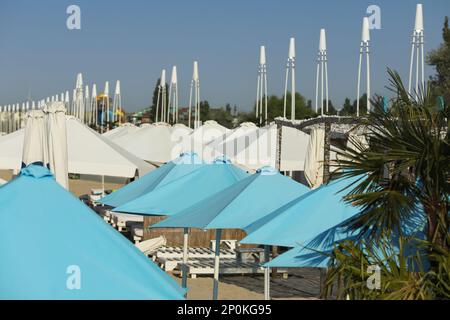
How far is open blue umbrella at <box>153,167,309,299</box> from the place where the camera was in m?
9.08

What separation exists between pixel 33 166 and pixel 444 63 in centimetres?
5062

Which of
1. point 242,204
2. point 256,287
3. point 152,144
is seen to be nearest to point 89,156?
point 256,287

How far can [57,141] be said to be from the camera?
12.7 meters

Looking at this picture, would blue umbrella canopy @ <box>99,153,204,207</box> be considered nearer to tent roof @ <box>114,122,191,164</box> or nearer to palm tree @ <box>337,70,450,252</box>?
palm tree @ <box>337,70,450,252</box>

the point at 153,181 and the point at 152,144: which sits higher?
the point at 152,144

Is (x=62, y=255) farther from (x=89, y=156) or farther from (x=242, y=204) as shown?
(x=89, y=156)

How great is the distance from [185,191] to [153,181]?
2.07 m

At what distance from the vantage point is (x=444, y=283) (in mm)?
5902

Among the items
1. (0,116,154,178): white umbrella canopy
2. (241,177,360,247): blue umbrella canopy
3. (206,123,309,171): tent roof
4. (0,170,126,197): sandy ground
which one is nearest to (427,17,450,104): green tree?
(0,170,126,197): sandy ground

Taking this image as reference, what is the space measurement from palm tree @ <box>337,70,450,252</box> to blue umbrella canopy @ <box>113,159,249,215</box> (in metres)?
4.29

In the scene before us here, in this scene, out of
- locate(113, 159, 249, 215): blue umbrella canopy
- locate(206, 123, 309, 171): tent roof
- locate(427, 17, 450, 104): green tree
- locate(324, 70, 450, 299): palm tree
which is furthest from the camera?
locate(427, 17, 450, 104): green tree

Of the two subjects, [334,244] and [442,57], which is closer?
[334,244]

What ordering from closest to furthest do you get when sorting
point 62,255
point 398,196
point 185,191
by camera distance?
point 62,255
point 398,196
point 185,191
